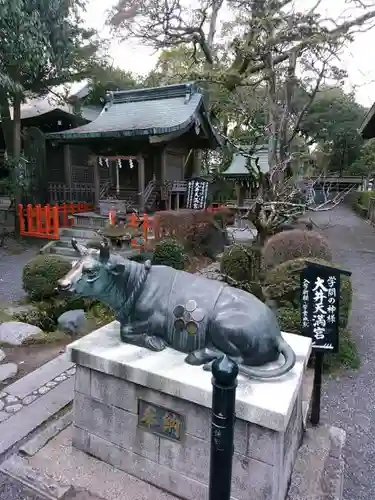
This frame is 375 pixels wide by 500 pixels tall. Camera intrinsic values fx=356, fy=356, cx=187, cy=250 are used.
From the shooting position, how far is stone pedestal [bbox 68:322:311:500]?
7.66 ft

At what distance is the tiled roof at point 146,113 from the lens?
13078mm

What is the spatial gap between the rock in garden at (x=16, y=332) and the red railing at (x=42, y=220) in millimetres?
7558

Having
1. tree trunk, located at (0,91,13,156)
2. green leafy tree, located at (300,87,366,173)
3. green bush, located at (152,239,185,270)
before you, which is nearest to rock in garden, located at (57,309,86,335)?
green bush, located at (152,239,185,270)

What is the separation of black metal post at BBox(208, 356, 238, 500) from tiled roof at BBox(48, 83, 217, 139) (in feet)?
39.2

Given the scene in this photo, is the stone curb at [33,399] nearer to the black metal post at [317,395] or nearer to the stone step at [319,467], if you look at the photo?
the stone step at [319,467]

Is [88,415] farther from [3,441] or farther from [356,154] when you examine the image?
[356,154]

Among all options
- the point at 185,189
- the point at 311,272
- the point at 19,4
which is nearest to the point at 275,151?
the point at 185,189

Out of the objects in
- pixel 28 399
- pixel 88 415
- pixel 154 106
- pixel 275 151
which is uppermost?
pixel 154 106

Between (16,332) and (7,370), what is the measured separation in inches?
39.3

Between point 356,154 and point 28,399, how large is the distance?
41.6 m

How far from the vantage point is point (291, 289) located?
17.8 ft

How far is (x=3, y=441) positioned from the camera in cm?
318

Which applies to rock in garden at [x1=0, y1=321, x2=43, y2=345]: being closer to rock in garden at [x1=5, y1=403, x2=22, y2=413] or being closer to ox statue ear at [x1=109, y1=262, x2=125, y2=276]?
rock in garden at [x1=5, y1=403, x2=22, y2=413]

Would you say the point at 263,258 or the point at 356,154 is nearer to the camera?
the point at 263,258
